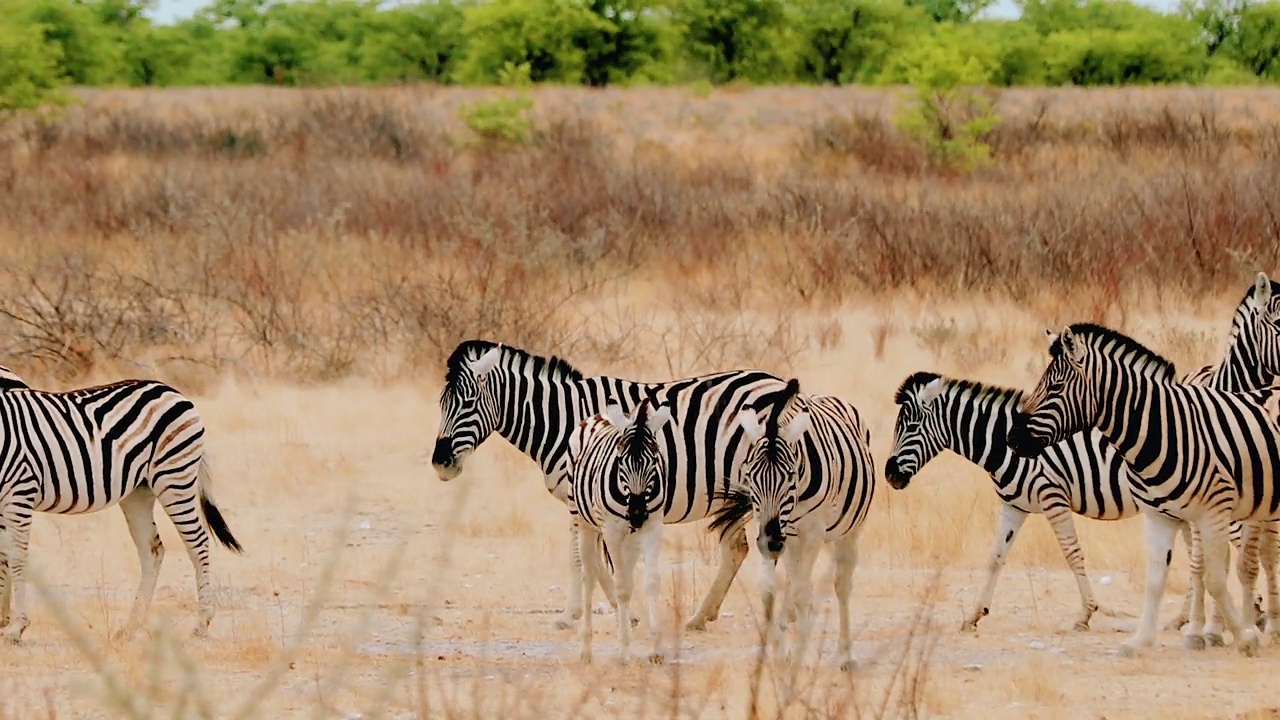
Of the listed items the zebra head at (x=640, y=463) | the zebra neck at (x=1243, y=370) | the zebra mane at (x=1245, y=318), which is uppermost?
the zebra mane at (x=1245, y=318)

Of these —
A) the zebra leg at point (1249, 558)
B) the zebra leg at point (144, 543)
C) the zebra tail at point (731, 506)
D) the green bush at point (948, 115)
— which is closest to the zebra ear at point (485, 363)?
the zebra tail at point (731, 506)

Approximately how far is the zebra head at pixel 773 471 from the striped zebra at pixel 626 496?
38 centimetres

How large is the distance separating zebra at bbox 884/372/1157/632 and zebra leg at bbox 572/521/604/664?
4.89ft

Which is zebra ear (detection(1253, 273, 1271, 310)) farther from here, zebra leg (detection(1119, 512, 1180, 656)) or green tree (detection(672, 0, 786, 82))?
green tree (detection(672, 0, 786, 82))

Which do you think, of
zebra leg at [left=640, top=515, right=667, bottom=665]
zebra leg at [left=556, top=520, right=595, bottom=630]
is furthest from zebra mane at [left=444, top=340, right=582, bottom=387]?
zebra leg at [left=640, top=515, right=667, bottom=665]

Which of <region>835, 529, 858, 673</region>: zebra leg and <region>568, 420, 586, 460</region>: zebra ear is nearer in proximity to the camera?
<region>835, 529, 858, 673</region>: zebra leg

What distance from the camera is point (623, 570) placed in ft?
23.6

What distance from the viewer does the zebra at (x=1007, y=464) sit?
7.93m

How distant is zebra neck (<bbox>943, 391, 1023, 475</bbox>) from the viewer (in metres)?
8.07

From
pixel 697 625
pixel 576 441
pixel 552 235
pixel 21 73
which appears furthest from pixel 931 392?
pixel 21 73

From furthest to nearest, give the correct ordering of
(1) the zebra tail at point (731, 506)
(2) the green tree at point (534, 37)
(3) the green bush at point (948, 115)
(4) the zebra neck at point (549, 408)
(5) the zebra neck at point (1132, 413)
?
(2) the green tree at point (534, 37)
(3) the green bush at point (948, 115)
(4) the zebra neck at point (549, 408)
(1) the zebra tail at point (731, 506)
(5) the zebra neck at point (1132, 413)

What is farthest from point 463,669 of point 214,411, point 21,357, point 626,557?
point 21,357

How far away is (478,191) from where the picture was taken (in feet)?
69.9

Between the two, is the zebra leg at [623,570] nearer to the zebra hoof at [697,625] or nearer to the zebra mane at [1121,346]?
the zebra hoof at [697,625]
